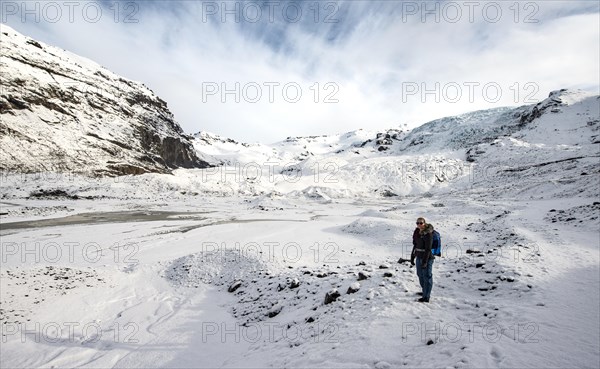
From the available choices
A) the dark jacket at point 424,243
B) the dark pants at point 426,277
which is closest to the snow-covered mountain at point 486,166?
the dark pants at point 426,277

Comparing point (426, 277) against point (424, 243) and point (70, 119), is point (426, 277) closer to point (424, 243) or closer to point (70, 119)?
point (424, 243)

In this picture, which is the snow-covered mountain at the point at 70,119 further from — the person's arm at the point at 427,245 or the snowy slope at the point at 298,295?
the person's arm at the point at 427,245

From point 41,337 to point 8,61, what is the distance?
280 feet

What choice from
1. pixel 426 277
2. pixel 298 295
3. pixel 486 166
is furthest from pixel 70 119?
pixel 486 166

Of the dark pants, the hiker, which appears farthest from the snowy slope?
the hiker

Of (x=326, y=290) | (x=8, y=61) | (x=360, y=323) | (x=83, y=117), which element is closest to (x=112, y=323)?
(x=326, y=290)

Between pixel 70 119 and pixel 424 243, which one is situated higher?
pixel 70 119

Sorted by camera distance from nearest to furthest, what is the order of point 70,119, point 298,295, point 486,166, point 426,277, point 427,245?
point 427,245
point 426,277
point 298,295
point 70,119
point 486,166

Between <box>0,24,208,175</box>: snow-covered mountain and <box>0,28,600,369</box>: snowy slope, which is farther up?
<box>0,24,208,175</box>: snow-covered mountain

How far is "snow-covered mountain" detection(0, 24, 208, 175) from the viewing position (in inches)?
2276

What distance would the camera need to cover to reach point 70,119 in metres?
68.6

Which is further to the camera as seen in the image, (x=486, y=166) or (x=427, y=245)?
(x=486, y=166)

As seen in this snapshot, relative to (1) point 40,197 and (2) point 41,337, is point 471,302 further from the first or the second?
(1) point 40,197

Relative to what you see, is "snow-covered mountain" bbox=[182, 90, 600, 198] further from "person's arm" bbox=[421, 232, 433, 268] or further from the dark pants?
"person's arm" bbox=[421, 232, 433, 268]
